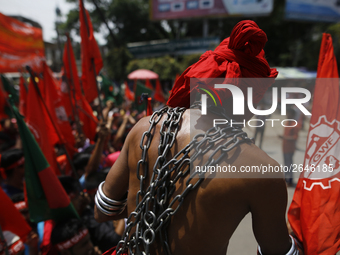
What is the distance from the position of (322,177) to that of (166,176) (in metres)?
1.30

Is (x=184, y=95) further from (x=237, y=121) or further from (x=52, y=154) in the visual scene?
(x=52, y=154)

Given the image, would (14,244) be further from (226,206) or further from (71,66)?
(71,66)

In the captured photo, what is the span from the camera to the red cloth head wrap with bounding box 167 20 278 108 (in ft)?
3.52

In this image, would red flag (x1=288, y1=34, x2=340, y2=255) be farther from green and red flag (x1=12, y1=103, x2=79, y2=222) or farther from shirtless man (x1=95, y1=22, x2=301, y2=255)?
green and red flag (x1=12, y1=103, x2=79, y2=222)

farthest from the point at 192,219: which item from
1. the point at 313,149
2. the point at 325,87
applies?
the point at 325,87

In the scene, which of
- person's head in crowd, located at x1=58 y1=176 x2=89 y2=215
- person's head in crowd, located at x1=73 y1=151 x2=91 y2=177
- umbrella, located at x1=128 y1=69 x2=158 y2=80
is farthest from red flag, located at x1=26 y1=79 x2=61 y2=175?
umbrella, located at x1=128 y1=69 x2=158 y2=80

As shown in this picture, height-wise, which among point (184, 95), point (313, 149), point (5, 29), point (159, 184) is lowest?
point (313, 149)

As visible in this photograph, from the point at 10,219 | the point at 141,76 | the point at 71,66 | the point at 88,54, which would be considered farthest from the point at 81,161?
the point at 141,76

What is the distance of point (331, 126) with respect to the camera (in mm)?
1901

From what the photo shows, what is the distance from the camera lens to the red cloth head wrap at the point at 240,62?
107cm

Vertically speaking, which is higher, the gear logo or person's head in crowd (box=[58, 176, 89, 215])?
the gear logo

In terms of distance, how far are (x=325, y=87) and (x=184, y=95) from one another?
56.0 inches

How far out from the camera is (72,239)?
1966 millimetres

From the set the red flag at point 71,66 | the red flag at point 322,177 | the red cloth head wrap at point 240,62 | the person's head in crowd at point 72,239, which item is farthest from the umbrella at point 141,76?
the red cloth head wrap at point 240,62
